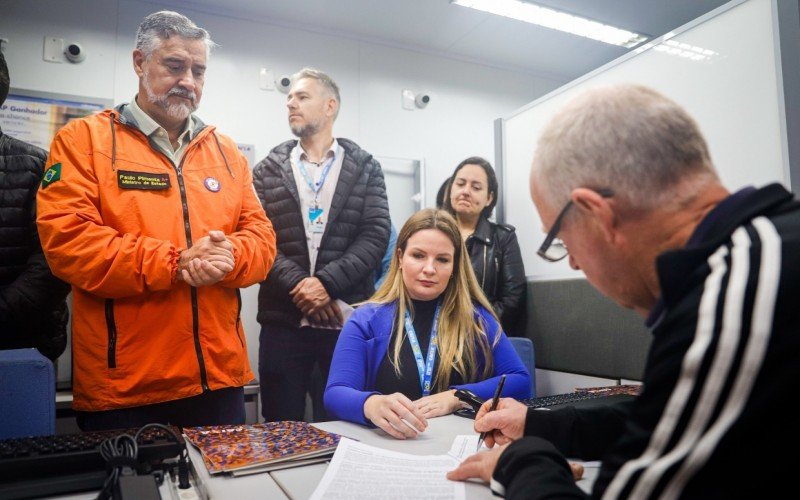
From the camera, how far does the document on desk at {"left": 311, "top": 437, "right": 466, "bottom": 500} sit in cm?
83

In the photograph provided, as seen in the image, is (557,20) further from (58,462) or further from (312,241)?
(58,462)

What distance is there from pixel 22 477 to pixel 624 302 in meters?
0.99

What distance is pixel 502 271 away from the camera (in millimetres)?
2721

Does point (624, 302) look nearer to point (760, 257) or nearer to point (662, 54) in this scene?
point (760, 257)

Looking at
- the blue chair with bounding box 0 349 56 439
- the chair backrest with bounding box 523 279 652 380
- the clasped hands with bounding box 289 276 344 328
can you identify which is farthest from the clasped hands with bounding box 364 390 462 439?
the chair backrest with bounding box 523 279 652 380

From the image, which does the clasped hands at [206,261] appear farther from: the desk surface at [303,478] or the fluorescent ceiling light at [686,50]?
the fluorescent ceiling light at [686,50]

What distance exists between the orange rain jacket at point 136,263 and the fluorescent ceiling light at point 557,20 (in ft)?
8.18

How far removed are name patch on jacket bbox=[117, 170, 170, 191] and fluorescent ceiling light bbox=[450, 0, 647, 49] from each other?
2.52 meters

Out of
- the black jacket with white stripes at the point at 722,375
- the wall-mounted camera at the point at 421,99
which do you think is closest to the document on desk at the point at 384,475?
the black jacket with white stripes at the point at 722,375

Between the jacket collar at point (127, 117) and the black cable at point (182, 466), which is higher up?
the jacket collar at point (127, 117)

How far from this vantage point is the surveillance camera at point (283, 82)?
3586mm

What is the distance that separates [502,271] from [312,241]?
3.24 feet

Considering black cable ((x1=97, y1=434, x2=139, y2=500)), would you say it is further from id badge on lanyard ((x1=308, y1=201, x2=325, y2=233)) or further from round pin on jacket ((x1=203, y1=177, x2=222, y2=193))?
id badge on lanyard ((x1=308, y1=201, x2=325, y2=233))

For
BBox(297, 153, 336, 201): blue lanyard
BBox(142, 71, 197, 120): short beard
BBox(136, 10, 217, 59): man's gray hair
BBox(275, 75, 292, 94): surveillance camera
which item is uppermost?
BBox(275, 75, 292, 94): surveillance camera
